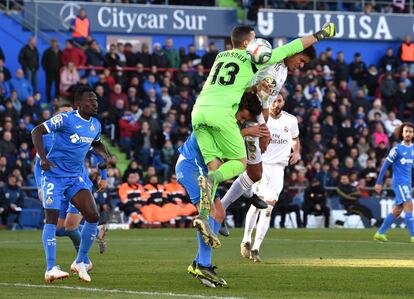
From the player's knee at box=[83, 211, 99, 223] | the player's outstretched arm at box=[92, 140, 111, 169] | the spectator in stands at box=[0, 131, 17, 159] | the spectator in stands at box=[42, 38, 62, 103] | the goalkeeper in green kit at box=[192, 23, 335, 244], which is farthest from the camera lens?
the spectator in stands at box=[42, 38, 62, 103]

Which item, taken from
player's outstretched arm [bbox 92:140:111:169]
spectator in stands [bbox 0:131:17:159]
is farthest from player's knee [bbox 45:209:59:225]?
spectator in stands [bbox 0:131:17:159]

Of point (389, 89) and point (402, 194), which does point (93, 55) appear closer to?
point (389, 89)

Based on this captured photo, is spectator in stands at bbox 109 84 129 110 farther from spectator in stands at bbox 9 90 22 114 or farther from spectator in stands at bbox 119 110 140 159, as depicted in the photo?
spectator in stands at bbox 9 90 22 114

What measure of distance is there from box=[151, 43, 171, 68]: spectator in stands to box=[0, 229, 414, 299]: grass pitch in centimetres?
1262

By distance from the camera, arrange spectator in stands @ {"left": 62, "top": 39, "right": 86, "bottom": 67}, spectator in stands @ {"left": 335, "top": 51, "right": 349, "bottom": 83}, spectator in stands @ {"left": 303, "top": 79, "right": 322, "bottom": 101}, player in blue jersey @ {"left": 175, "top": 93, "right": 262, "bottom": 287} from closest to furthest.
→ 1. player in blue jersey @ {"left": 175, "top": 93, "right": 262, "bottom": 287}
2. spectator in stands @ {"left": 62, "top": 39, "right": 86, "bottom": 67}
3. spectator in stands @ {"left": 303, "top": 79, "right": 322, "bottom": 101}
4. spectator in stands @ {"left": 335, "top": 51, "right": 349, "bottom": 83}

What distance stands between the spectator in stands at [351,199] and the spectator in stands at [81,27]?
9177 millimetres

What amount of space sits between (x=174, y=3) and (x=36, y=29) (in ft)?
21.2

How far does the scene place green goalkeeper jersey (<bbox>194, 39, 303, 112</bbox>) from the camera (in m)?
13.3

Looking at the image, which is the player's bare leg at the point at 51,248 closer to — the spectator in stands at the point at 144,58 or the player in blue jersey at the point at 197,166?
the player in blue jersey at the point at 197,166

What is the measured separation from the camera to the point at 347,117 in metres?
38.5

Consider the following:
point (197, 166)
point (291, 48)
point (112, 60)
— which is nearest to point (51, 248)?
point (197, 166)

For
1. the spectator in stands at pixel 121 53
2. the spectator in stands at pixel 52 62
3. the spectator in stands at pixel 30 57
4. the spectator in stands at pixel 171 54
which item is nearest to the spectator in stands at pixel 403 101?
the spectator in stands at pixel 171 54

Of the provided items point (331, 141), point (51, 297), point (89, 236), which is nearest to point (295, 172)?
point (331, 141)

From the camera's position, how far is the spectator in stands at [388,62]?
4228 centimetres
